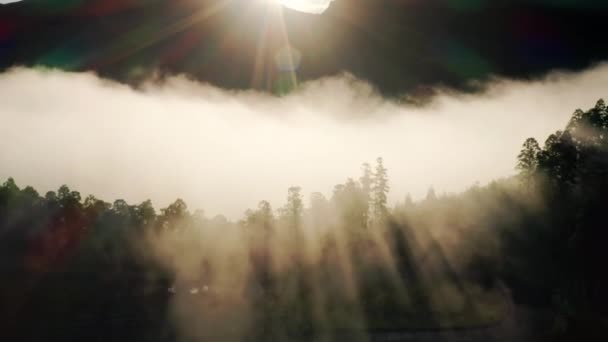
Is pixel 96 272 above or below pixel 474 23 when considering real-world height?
below

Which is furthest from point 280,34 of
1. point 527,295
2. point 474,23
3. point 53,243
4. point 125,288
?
point 527,295

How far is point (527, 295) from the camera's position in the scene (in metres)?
47.3

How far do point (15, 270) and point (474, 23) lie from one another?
14180 centimetres

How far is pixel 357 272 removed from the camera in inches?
2331

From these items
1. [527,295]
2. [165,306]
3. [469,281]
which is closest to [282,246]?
[165,306]

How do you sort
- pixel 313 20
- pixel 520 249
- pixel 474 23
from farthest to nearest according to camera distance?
pixel 313 20 < pixel 474 23 < pixel 520 249

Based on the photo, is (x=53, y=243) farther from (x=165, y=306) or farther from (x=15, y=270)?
(x=165, y=306)

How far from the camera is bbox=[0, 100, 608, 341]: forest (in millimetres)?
49219

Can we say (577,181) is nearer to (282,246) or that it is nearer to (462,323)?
(462,323)

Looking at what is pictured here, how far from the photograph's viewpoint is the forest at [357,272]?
161 feet

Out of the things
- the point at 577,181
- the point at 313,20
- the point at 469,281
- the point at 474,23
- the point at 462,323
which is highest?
the point at 313,20

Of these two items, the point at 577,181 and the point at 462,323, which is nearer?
the point at 462,323

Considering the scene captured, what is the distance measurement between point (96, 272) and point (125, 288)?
14.6ft

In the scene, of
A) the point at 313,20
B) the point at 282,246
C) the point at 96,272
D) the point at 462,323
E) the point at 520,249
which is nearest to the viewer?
the point at 462,323
